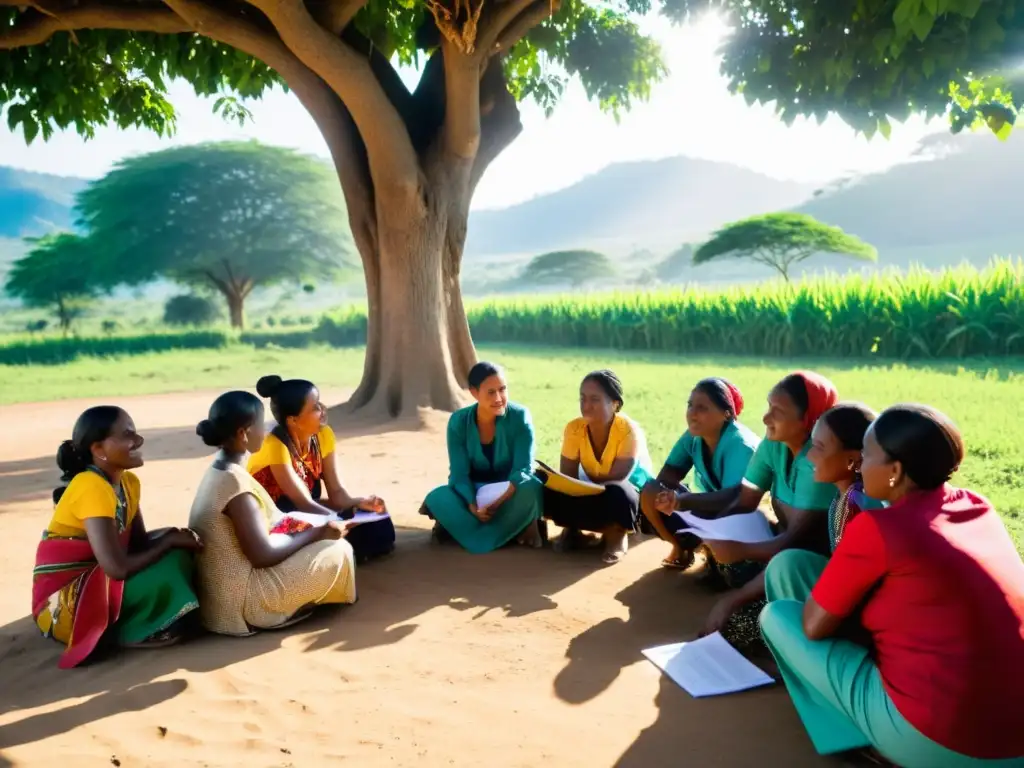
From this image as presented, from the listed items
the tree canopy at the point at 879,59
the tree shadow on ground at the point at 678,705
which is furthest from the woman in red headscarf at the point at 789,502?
the tree canopy at the point at 879,59

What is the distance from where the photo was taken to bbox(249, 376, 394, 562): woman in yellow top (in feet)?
13.8

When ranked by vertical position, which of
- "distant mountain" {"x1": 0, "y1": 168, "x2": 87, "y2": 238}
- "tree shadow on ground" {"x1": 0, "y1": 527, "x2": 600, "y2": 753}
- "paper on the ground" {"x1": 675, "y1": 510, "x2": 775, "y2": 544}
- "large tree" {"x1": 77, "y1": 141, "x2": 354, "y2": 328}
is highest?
"distant mountain" {"x1": 0, "y1": 168, "x2": 87, "y2": 238}

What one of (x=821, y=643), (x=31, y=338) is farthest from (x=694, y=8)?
(x=31, y=338)

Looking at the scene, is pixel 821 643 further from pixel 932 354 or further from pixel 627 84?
pixel 932 354

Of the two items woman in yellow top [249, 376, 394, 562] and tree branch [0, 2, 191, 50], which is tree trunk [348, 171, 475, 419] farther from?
woman in yellow top [249, 376, 394, 562]

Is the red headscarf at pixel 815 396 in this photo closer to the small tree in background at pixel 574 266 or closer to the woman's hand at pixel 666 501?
the woman's hand at pixel 666 501

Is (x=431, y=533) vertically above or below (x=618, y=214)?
below

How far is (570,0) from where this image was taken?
369 inches

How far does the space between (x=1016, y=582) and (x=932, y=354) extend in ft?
45.5

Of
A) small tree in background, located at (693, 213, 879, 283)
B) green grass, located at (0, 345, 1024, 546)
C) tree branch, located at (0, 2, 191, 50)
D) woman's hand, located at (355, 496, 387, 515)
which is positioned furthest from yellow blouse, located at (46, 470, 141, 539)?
small tree in background, located at (693, 213, 879, 283)

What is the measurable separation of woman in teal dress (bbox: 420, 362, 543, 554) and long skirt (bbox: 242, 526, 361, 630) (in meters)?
1.03

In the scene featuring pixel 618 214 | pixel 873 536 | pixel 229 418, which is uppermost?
pixel 618 214

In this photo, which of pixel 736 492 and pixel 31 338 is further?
pixel 31 338

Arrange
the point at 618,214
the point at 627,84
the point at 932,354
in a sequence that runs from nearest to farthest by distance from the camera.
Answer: the point at 627,84
the point at 932,354
the point at 618,214
